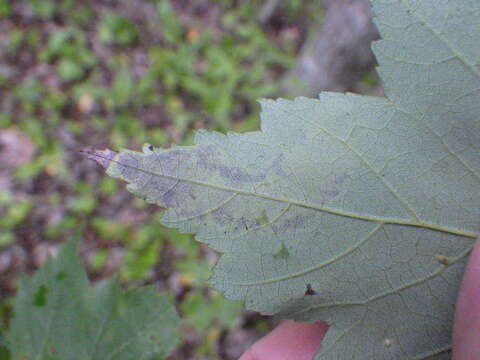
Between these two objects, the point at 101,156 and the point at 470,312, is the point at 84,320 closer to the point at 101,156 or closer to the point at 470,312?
the point at 101,156

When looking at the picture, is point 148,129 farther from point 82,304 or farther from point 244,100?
point 82,304

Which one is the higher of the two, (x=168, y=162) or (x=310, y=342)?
(x=168, y=162)

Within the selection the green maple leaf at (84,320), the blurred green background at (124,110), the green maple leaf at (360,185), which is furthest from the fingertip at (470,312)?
the blurred green background at (124,110)

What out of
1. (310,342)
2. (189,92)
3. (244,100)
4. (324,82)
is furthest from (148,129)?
(310,342)

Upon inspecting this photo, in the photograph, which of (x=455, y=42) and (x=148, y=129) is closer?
(x=455, y=42)

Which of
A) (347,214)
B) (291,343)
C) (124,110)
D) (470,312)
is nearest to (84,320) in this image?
(291,343)

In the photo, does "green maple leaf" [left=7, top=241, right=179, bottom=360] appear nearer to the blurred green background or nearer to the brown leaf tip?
the brown leaf tip
